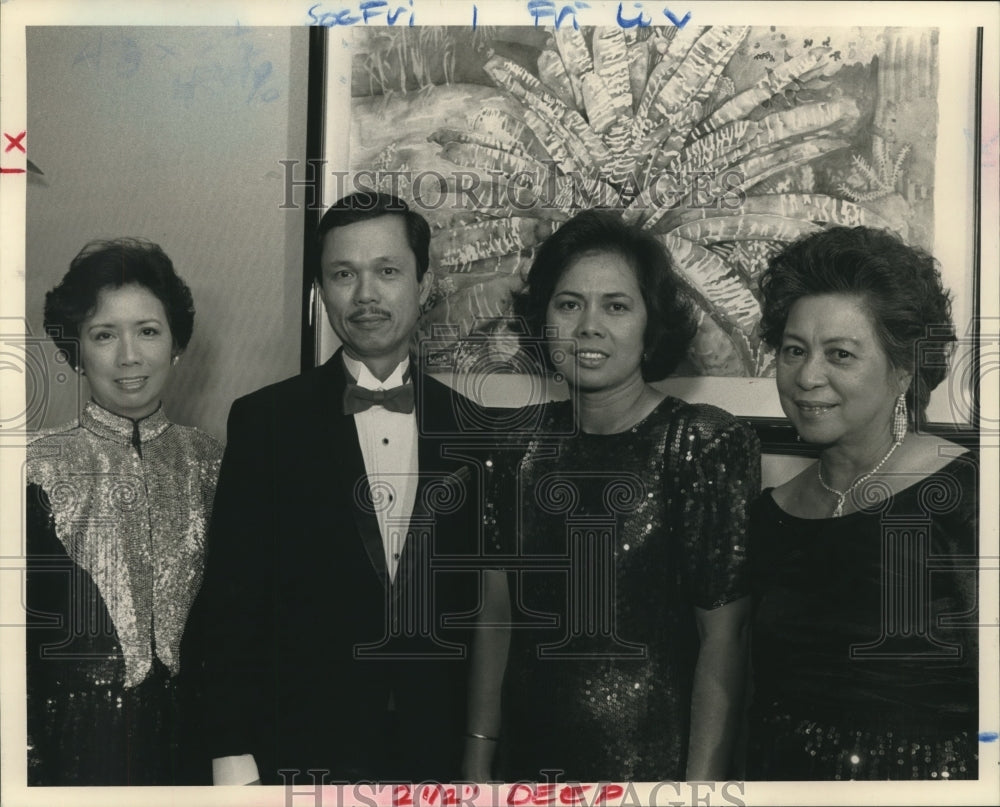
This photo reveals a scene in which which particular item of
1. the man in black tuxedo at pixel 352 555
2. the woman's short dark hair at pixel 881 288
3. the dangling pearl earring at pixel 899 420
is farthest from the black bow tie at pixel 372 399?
the dangling pearl earring at pixel 899 420

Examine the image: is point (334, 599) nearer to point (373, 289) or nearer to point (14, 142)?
point (373, 289)

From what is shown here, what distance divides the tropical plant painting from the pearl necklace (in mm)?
270

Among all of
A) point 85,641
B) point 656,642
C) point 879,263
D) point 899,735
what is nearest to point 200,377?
point 85,641

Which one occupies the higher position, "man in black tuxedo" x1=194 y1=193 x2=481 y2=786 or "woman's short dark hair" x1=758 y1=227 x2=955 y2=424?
"woman's short dark hair" x1=758 y1=227 x2=955 y2=424

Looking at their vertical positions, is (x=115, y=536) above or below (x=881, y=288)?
below

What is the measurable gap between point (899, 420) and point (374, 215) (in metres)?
1.00

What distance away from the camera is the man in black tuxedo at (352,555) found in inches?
69.8

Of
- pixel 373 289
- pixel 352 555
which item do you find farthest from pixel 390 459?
pixel 373 289

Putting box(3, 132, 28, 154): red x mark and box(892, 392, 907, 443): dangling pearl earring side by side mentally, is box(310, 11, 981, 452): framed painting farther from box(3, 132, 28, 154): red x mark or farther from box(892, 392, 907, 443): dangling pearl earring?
box(3, 132, 28, 154): red x mark

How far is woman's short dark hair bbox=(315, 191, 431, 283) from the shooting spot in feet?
5.84

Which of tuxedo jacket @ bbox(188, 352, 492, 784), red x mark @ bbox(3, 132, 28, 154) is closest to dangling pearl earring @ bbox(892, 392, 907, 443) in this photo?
tuxedo jacket @ bbox(188, 352, 492, 784)

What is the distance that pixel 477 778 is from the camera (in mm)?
1796

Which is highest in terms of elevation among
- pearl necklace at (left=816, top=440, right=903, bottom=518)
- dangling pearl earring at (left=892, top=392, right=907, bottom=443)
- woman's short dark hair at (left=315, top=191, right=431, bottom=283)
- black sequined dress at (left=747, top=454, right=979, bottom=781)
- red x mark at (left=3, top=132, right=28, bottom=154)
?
red x mark at (left=3, top=132, right=28, bottom=154)

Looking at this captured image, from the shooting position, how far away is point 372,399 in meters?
1.78
